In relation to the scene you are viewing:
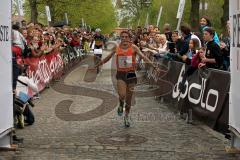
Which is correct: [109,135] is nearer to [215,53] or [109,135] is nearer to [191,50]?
[215,53]

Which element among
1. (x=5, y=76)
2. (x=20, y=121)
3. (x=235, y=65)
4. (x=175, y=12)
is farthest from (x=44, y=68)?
(x=175, y=12)

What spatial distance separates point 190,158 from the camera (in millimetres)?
8141

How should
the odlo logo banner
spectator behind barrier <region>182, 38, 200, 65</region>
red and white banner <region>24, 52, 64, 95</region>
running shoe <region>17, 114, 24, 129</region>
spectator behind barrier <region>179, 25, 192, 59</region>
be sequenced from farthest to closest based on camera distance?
1. red and white banner <region>24, 52, 64, 95</region>
2. spectator behind barrier <region>179, 25, 192, 59</region>
3. spectator behind barrier <region>182, 38, 200, 65</region>
4. running shoe <region>17, 114, 24, 129</region>
5. the odlo logo banner

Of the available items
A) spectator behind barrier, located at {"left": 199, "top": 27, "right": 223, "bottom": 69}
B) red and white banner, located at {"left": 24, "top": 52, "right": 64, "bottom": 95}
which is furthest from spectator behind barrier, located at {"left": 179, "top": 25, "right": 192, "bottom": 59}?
red and white banner, located at {"left": 24, "top": 52, "right": 64, "bottom": 95}

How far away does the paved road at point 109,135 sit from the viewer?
8383 mm

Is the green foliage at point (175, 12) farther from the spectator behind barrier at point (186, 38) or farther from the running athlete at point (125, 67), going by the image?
the running athlete at point (125, 67)

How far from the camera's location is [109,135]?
10.1 metres

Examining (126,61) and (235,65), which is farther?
(126,61)

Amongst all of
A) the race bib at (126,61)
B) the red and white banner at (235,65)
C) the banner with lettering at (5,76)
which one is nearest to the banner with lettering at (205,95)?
the red and white banner at (235,65)

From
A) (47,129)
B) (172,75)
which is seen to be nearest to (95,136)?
(47,129)

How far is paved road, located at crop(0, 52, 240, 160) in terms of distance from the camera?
8383mm

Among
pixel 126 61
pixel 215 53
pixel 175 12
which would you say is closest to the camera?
pixel 215 53

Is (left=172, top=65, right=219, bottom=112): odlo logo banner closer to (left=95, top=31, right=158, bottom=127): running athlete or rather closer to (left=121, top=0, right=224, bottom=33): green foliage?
(left=95, top=31, right=158, bottom=127): running athlete

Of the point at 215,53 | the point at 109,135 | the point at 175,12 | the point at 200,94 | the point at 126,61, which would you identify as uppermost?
the point at 175,12
